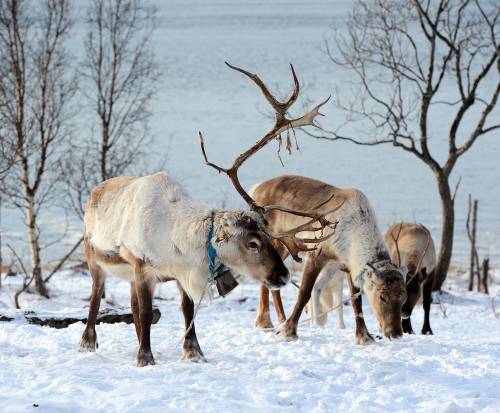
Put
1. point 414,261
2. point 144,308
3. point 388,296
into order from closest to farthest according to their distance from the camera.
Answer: point 144,308, point 388,296, point 414,261

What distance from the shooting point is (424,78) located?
54.1 ft

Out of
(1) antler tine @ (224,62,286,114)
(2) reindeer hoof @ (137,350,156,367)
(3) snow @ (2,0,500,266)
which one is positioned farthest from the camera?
(3) snow @ (2,0,500,266)

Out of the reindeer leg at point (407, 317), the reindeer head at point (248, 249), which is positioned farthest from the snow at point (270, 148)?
the reindeer head at point (248, 249)

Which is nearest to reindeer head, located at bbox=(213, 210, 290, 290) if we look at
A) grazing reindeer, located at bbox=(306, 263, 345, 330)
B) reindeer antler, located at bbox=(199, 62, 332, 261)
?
reindeer antler, located at bbox=(199, 62, 332, 261)

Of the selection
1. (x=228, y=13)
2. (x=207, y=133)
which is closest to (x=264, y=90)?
(x=207, y=133)

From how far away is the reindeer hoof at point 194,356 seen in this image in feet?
23.6

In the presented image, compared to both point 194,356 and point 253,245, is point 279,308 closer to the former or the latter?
point 194,356

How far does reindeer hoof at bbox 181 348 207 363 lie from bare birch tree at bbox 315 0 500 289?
9126mm

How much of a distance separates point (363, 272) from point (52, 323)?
12.1ft

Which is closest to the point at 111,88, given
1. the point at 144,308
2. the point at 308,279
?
the point at 308,279

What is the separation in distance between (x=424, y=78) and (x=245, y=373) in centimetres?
1095

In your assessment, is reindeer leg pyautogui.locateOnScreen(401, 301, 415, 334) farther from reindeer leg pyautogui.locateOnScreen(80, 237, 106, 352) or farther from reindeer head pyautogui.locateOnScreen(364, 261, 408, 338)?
reindeer leg pyautogui.locateOnScreen(80, 237, 106, 352)

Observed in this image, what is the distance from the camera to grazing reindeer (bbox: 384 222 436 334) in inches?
449

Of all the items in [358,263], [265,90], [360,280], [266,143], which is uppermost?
[265,90]
